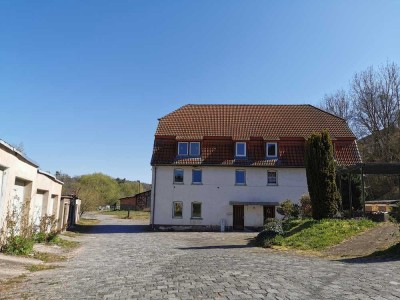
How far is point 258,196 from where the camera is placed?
3281cm

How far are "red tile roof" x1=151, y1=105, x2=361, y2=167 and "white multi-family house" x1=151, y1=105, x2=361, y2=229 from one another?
9 centimetres

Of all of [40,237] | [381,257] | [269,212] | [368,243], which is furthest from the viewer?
[269,212]

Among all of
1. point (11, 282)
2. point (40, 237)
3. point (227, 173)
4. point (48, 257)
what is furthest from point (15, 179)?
point (227, 173)

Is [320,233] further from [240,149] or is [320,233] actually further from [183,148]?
[183,148]

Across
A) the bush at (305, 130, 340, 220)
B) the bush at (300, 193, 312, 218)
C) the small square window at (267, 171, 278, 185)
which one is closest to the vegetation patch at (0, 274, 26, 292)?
the bush at (305, 130, 340, 220)

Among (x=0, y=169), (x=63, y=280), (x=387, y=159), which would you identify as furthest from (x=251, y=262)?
(x=387, y=159)

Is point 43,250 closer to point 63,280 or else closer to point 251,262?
point 63,280

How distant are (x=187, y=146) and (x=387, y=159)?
2520 centimetres

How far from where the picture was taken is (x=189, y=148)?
33875 mm

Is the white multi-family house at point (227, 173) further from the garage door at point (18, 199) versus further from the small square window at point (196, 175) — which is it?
the garage door at point (18, 199)

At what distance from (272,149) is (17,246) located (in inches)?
982

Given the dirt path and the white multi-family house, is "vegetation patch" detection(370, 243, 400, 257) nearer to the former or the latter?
the dirt path

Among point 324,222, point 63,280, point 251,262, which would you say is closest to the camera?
point 63,280

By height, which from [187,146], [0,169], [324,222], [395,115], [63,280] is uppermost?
[395,115]
